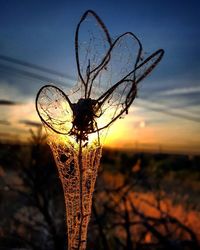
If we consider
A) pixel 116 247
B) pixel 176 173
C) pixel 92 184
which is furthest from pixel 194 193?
pixel 92 184

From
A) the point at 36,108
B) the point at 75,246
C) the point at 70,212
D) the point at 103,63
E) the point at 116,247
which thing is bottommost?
the point at 116,247

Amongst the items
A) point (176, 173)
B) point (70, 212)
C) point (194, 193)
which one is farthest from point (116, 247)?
point (176, 173)

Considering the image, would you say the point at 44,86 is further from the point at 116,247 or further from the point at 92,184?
the point at 116,247

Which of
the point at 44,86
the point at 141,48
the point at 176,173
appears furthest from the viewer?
the point at 176,173

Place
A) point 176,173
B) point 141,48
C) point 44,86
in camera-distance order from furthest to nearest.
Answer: point 176,173 → point 141,48 → point 44,86

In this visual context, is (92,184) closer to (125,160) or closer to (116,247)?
(116,247)

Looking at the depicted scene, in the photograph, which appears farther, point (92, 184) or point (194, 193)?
point (194, 193)

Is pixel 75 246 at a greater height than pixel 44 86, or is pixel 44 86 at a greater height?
pixel 44 86
